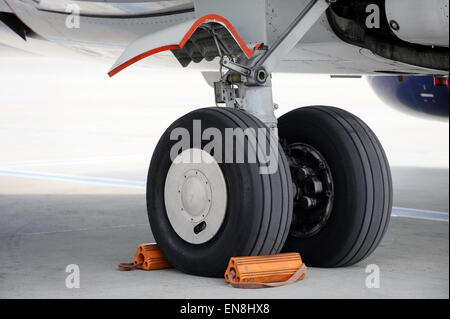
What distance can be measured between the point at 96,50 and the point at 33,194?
67.5 inches

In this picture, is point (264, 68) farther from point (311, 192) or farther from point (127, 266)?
point (127, 266)

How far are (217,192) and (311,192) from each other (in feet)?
1.97

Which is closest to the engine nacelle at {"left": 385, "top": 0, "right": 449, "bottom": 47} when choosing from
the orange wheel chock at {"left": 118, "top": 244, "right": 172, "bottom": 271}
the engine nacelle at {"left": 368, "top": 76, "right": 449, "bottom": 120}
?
the orange wheel chock at {"left": 118, "top": 244, "right": 172, "bottom": 271}

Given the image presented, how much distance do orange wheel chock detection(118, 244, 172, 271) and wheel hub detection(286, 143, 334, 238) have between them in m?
0.72

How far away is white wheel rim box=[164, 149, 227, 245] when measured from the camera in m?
4.21

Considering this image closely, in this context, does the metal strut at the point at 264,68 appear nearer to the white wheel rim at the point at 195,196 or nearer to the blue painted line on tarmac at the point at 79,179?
the white wheel rim at the point at 195,196

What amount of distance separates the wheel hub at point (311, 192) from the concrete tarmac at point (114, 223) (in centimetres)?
26

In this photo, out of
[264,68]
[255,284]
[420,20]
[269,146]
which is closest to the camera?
[255,284]

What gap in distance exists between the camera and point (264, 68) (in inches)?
174

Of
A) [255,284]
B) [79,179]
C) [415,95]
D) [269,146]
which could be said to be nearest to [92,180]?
[79,179]

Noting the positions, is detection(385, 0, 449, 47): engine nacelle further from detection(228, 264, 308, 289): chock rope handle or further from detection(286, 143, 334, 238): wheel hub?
detection(228, 264, 308, 289): chock rope handle
